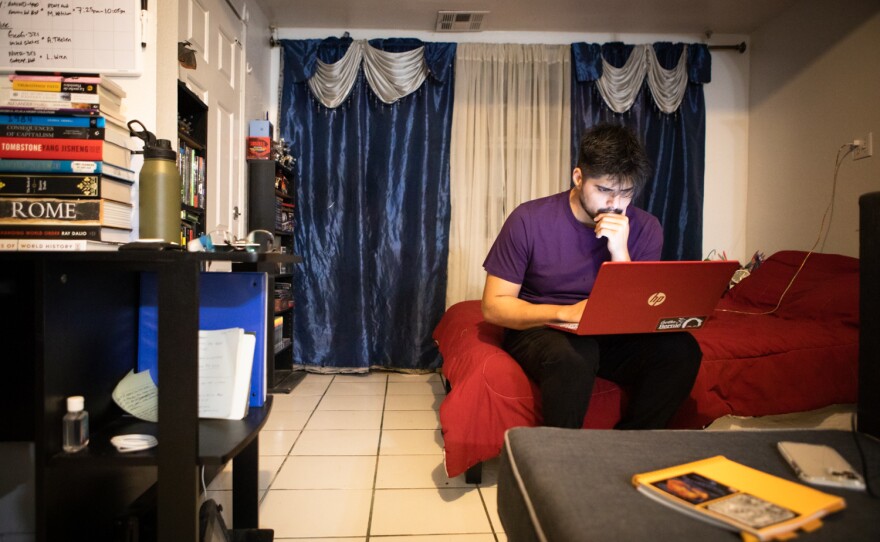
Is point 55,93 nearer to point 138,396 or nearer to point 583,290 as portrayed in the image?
point 138,396

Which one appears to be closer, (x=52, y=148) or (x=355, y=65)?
(x=52, y=148)

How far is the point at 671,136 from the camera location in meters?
3.73

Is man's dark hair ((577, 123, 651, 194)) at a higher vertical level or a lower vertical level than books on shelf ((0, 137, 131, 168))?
higher

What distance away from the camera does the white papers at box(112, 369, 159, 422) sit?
116cm

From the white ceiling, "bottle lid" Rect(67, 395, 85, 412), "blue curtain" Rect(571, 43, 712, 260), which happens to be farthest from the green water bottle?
"blue curtain" Rect(571, 43, 712, 260)

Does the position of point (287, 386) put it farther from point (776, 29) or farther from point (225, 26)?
point (776, 29)

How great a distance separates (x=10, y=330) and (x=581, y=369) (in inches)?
54.7

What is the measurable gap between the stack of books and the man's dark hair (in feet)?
4.41

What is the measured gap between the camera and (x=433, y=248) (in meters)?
3.66

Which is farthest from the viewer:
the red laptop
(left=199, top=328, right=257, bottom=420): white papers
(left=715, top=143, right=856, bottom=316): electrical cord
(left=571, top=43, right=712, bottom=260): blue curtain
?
(left=571, top=43, right=712, bottom=260): blue curtain

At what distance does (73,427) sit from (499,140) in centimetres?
315

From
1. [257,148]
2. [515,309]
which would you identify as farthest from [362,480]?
[257,148]

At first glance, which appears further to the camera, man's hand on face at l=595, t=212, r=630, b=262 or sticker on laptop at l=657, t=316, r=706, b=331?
man's hand on face at l=595, t=212, r=630, b=262

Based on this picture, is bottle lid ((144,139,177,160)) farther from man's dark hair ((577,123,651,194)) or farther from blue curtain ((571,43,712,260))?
blue curtain ((571,43,712,260))
